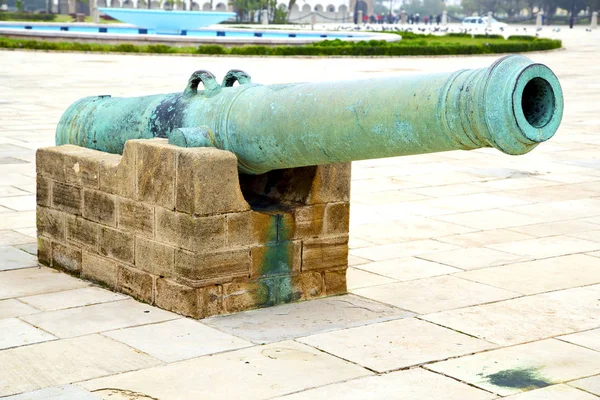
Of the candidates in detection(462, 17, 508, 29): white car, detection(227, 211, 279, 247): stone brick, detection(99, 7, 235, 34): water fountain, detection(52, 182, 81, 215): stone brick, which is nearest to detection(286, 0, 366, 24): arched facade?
detection(462, 17, 508, 29): white car

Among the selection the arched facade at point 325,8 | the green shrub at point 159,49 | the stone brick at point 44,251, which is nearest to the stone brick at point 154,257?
the stone brick at point 44,251

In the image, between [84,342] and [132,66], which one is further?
[132,66]

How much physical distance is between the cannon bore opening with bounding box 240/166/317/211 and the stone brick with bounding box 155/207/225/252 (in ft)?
1.52

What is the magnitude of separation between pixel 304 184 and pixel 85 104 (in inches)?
64.1

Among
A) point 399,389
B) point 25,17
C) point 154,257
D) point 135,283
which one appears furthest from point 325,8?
point 399,389

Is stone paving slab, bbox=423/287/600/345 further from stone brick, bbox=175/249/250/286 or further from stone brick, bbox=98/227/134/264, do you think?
stone brick, bbox=98/227/134/264

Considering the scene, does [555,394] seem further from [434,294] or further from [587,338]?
[434,294]

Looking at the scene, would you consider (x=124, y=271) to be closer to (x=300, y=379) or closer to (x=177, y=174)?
(x=177, y=174)

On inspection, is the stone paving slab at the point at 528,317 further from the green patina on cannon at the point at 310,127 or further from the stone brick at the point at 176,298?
the stone brick at the point at 176,298

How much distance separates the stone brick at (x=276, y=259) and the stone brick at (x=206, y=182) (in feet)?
1.00

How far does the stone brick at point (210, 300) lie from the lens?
5.08 m

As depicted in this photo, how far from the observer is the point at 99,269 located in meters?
5.77

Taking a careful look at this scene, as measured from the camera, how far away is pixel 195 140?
519cm

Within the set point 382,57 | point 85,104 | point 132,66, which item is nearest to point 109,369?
point 85,104
